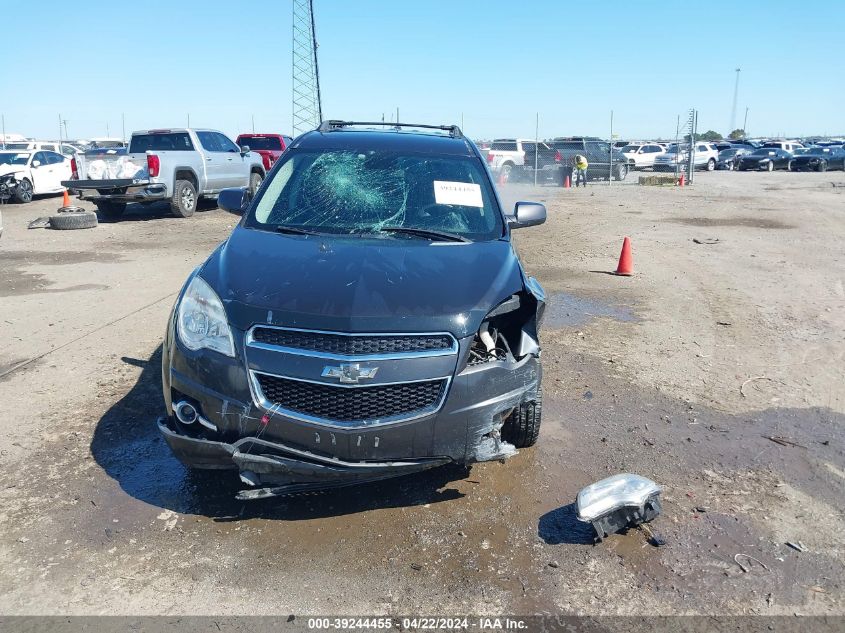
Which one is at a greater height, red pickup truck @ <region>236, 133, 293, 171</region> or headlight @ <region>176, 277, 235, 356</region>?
red pickup truck @ <region>236, 133, 293, 171</region>

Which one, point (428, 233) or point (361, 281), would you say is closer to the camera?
point (361, 281)

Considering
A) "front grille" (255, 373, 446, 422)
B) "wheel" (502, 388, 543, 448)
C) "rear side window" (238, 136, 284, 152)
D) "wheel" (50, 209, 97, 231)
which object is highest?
"rear side window" (238, 136, 284, 152)

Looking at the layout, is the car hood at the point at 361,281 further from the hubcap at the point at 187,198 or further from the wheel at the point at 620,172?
the wheel at the point at 620,172

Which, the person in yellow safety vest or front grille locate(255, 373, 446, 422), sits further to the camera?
the person in yellow safety vest

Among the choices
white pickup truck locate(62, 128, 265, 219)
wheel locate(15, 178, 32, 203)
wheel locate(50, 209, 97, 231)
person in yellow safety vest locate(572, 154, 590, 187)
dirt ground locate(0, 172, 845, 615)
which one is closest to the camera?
dirt ground locate(0, 172, 845, 615)

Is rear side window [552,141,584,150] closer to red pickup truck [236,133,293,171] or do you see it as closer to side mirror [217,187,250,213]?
red pickup truck [236,133,293,171]

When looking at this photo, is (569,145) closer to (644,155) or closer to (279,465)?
(644,155)

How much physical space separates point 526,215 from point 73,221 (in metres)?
12.3

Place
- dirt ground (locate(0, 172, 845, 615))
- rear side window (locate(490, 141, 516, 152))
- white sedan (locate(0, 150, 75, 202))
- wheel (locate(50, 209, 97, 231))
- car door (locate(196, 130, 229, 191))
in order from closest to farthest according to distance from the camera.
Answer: dirt ground (locate(0, 172, 845, 615))
wheel (locate(50, 209, 97, 231))
car door (locate(196, 130, 229, 191))
white sedan (locate(0, 150, 75, 202))
rear side window (locate(490, 141, 516, 152))

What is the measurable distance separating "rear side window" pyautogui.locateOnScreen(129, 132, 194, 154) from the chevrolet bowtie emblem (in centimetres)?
1486

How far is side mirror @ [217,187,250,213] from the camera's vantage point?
205 inches

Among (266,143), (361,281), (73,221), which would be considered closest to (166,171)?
(73,221)

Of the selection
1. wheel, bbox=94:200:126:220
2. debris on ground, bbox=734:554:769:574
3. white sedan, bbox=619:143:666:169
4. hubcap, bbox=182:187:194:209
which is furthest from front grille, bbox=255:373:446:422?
white sedan, bbox=619:143:666:169

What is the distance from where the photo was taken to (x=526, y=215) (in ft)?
17.2
